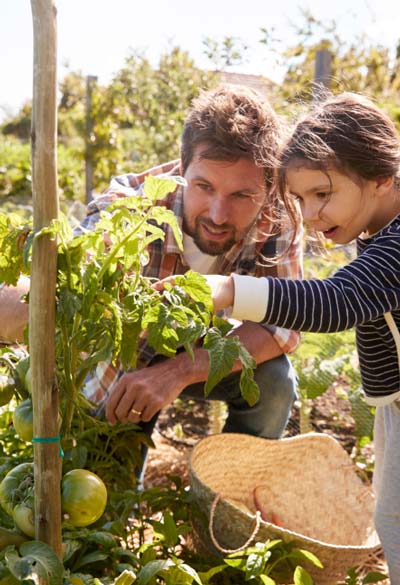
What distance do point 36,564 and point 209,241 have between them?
3.77 feet

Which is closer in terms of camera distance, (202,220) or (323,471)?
(202,220)

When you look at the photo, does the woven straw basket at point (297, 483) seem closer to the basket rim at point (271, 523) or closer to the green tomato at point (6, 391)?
the basket rim at point (271, 523)

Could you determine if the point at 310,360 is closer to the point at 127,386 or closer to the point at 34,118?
the point at 127,386

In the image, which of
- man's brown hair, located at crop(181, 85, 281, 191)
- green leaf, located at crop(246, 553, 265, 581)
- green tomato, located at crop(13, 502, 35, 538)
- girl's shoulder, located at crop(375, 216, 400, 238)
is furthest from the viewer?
man's brown hair, located at crop(181, 85, 281, 191)

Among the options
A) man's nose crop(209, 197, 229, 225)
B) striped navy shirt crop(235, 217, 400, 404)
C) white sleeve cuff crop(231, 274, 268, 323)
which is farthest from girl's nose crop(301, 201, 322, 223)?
man's nose crop(209, 197, 229, 225)

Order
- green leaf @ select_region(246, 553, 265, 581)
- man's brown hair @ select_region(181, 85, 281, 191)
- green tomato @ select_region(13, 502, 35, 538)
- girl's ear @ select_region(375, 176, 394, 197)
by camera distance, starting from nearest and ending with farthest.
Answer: green tomato @ select_region(13, 502, 35, 538) < green leaf @ select_region(246, 553, 265, 581) < girl's ear @ select_region(375, 176, 394, 197) < man's brown hair @ select_region(181, 85, 281, 191)

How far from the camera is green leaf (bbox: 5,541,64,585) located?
2.85 feet

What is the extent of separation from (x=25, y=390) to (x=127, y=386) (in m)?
0.60

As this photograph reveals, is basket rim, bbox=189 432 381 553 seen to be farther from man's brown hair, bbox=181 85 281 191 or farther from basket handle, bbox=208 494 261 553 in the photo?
man's brown hair, bbox=181 85 281 191

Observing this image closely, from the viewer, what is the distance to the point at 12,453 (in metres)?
1.59

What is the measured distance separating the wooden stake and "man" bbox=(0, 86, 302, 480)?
69cm

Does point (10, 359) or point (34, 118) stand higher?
point (34, 118)

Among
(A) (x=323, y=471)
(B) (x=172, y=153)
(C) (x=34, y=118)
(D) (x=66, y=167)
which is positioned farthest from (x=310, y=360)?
(D) (x=66, y=167)

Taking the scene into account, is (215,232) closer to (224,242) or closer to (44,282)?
(224,242)
